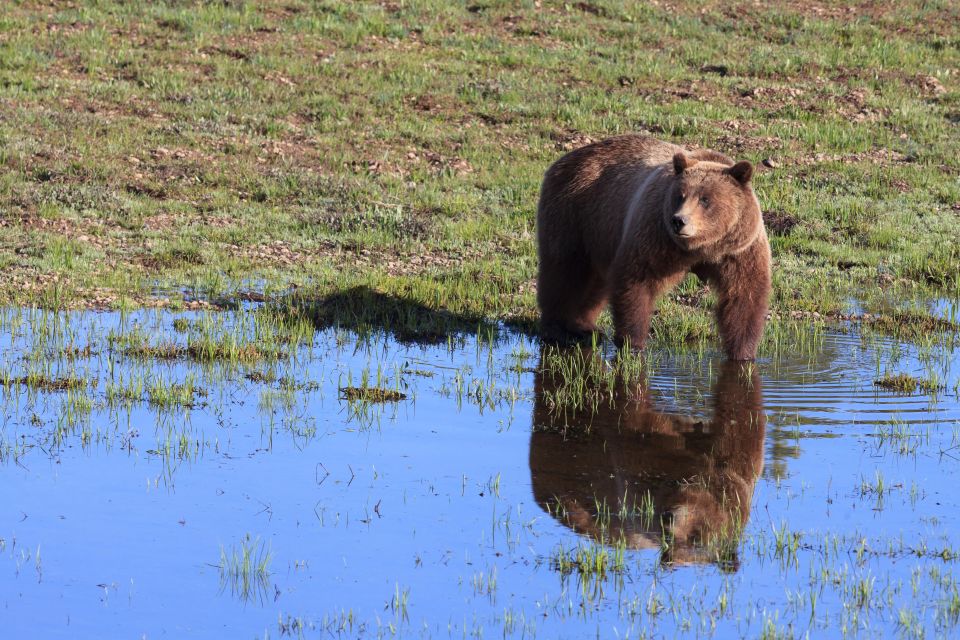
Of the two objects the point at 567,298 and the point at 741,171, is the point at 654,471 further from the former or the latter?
the point at 567,298

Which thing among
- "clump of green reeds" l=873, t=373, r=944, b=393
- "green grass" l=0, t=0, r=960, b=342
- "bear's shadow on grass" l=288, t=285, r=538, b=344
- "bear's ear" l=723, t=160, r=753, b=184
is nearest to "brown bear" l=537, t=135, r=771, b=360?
"bear's ear" l=723, t=160, r=753, b=184

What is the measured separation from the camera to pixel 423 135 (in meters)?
16.7

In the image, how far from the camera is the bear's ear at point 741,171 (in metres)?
9.06

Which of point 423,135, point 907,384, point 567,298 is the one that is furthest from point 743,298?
point 423,135

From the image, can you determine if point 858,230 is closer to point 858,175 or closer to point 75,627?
point 858,175

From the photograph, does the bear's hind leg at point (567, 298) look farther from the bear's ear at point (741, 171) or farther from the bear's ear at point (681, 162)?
the bear's ear at point (741, 171)

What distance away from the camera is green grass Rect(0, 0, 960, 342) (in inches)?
484

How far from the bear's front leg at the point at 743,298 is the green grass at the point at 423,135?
4.05ft

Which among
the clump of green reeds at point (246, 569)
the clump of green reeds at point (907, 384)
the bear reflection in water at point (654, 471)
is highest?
the clump of green reeds at point (907, 384)

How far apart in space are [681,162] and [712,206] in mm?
402

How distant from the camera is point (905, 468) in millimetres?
6996

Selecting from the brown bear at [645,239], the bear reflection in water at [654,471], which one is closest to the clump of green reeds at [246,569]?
the bear reflection in water at [654,471]

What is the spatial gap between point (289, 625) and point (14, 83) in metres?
14.0

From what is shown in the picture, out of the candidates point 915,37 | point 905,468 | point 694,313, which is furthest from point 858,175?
point 905,468
